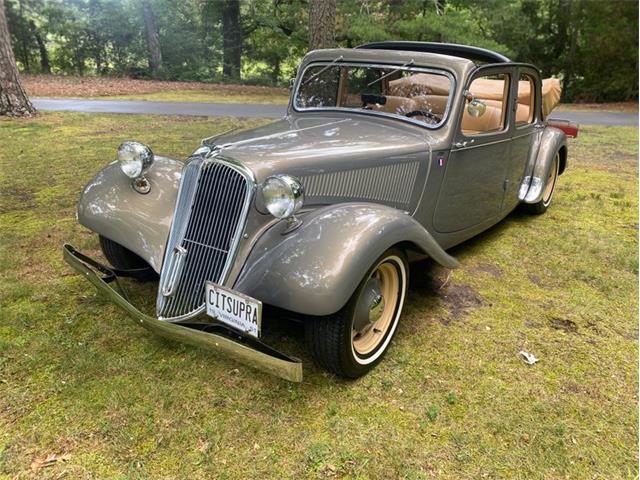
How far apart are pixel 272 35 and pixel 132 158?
19725mm

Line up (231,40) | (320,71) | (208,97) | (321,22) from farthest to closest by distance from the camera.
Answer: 1. (231,40)
2. (208,97)
3. (321,22)
4. (320,71)

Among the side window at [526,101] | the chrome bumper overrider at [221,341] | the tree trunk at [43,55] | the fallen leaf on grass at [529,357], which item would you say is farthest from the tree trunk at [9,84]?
the tree trunk at [43,55]

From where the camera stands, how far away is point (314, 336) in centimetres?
237

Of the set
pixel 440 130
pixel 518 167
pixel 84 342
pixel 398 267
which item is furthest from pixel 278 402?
pixel 518 167

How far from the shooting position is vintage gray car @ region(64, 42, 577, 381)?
→ 7.37 feet

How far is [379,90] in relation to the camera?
355cm

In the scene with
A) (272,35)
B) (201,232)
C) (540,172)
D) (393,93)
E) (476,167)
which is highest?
(272,35)

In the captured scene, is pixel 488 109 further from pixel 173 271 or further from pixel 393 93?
pixel 173 271

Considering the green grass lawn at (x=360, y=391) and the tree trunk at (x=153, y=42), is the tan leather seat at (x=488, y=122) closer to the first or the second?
the green grass lawn at (x=360, y=391)

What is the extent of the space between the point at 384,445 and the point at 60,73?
25.0m

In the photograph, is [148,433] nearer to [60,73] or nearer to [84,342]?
[84,342]

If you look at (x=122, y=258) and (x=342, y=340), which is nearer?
(x=342, y=340)

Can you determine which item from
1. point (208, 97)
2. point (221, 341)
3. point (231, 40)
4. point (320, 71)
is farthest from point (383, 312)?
point (231, 40)

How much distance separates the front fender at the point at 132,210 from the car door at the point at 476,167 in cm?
182
